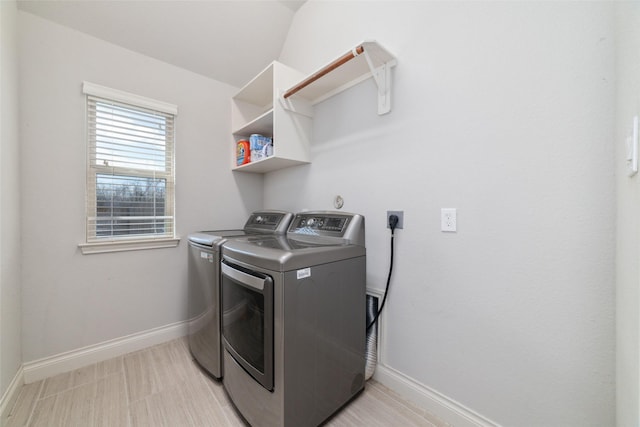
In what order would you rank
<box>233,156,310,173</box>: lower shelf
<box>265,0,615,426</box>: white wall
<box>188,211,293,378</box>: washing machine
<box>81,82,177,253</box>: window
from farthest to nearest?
1. <box>233,156,310,173</box>: lower shelf
2. <box>81,82,177,253</box>: window
3. <box>188,211,293,378</box>: washing machine
4. <box>265,0,615,426</box>: white wall

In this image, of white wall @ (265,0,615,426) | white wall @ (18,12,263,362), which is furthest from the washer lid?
white wall @ (18,12,263,362)

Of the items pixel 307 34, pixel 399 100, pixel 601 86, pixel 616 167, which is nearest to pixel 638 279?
pixel 616 167

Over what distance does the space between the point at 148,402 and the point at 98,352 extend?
75 centimetres

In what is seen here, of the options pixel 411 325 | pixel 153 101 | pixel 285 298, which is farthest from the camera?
pixel 153 101

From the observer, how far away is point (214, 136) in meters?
2.32

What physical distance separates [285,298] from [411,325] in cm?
83

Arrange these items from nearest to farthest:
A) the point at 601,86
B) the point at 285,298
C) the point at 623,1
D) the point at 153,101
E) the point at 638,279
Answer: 1. the point at 638,279
2. the point at 623,1
3. the point at 601,86
4. the point at 285,298
5. the point at 153,101

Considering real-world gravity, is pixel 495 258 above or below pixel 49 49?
below

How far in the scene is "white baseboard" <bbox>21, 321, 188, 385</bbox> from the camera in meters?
1.57

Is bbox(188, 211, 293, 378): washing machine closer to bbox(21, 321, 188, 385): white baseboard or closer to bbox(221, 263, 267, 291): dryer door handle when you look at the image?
bbox(221, 263, 267, 291): dryer door handle

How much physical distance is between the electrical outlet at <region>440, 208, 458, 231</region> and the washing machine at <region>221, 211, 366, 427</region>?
1.44 ft

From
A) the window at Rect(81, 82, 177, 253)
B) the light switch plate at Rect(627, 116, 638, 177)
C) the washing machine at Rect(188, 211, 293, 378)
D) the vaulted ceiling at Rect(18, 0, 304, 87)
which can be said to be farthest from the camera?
the window at Rect(81, 82, 177, 253)

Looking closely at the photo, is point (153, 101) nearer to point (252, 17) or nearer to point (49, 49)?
point (49, 49)

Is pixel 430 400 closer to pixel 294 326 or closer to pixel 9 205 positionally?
pixel 294 326
